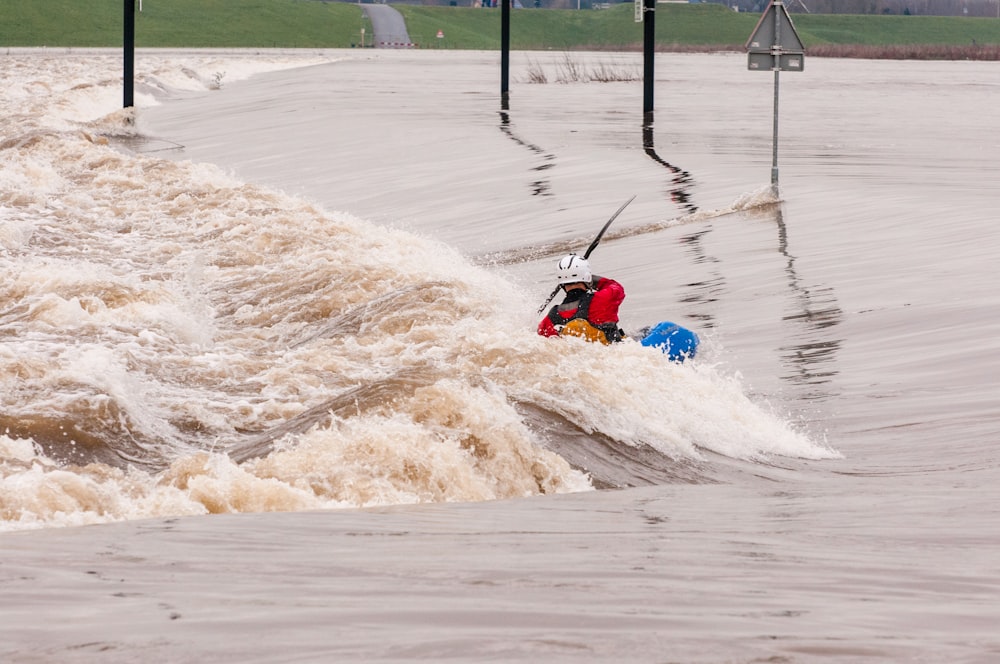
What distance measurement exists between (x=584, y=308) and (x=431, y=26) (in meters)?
121

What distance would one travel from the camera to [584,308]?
10.8 m

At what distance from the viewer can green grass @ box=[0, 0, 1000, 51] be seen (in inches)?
4080

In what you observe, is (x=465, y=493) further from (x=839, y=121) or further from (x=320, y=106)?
(x=320, y=106)

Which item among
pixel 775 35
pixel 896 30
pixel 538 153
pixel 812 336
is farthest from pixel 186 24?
pixel 812 336

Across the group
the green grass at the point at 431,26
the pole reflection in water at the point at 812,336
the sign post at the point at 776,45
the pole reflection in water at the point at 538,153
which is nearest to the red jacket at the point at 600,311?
the pole reflection in water at the point at 812,336

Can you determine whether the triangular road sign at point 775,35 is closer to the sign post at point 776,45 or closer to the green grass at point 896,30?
the sign post at point 776,45

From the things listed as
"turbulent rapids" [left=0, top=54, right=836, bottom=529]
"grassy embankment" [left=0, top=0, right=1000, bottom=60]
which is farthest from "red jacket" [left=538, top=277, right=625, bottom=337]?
"grassy embankment" [left=0, top=0, right=1000, bottom=60]

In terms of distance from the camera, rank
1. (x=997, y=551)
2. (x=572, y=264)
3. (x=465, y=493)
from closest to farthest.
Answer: (x=997, y=551), (x=465, y=493), (x=572, y=264)

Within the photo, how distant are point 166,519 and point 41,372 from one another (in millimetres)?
4069

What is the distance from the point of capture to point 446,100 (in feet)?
142

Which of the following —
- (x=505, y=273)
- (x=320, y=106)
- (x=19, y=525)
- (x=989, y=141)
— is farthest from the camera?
(x=320, y=106)

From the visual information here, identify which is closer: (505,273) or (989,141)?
(505,273)

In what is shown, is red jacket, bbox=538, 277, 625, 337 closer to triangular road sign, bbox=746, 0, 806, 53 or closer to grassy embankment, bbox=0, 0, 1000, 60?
triangular road sign, bbox=746, 0, 806, 53

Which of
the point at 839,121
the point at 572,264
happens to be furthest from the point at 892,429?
the point at 839,121
